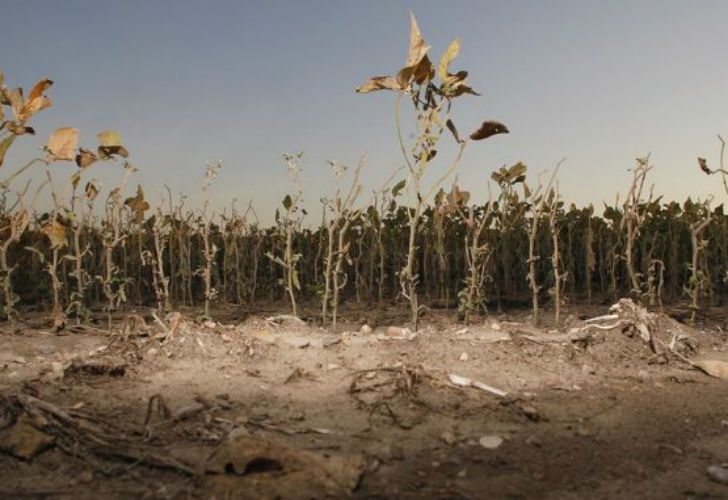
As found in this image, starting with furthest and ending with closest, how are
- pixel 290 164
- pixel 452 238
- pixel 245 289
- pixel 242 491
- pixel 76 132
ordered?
1. pixel 452 238
2. pixel 245 289
3. pixel 290 164
4. pixel 76 132
5. pixel 242 491

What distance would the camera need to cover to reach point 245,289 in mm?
10445

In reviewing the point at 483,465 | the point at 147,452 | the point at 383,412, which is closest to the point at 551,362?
the point at 383,412

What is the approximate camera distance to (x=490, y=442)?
332 centimetres

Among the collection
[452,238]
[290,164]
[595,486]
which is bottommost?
[595,486]

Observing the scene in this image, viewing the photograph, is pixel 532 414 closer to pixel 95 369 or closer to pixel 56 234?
pixel 95 369

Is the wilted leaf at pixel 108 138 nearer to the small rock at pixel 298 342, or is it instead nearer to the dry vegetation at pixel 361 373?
the dry vegetation at pixel 361 373

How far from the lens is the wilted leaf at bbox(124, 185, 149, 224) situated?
796 centimetres

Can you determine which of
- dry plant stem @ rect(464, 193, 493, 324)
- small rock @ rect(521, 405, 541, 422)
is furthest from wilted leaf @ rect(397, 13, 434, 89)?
small rock @ rect(521, 405, 541, 422)

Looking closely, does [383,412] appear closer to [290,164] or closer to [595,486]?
[595,486]

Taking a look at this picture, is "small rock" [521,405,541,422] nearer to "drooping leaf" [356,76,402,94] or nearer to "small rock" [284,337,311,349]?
"small rock" [284,337,311,349]

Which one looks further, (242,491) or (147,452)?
(147,452)

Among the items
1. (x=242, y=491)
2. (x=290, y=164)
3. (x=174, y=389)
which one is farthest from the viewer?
(x=290, y=164)

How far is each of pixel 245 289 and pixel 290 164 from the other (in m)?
3.81

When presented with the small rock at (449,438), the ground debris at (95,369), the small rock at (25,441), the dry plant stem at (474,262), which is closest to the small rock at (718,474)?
the small rock at (449,438)
